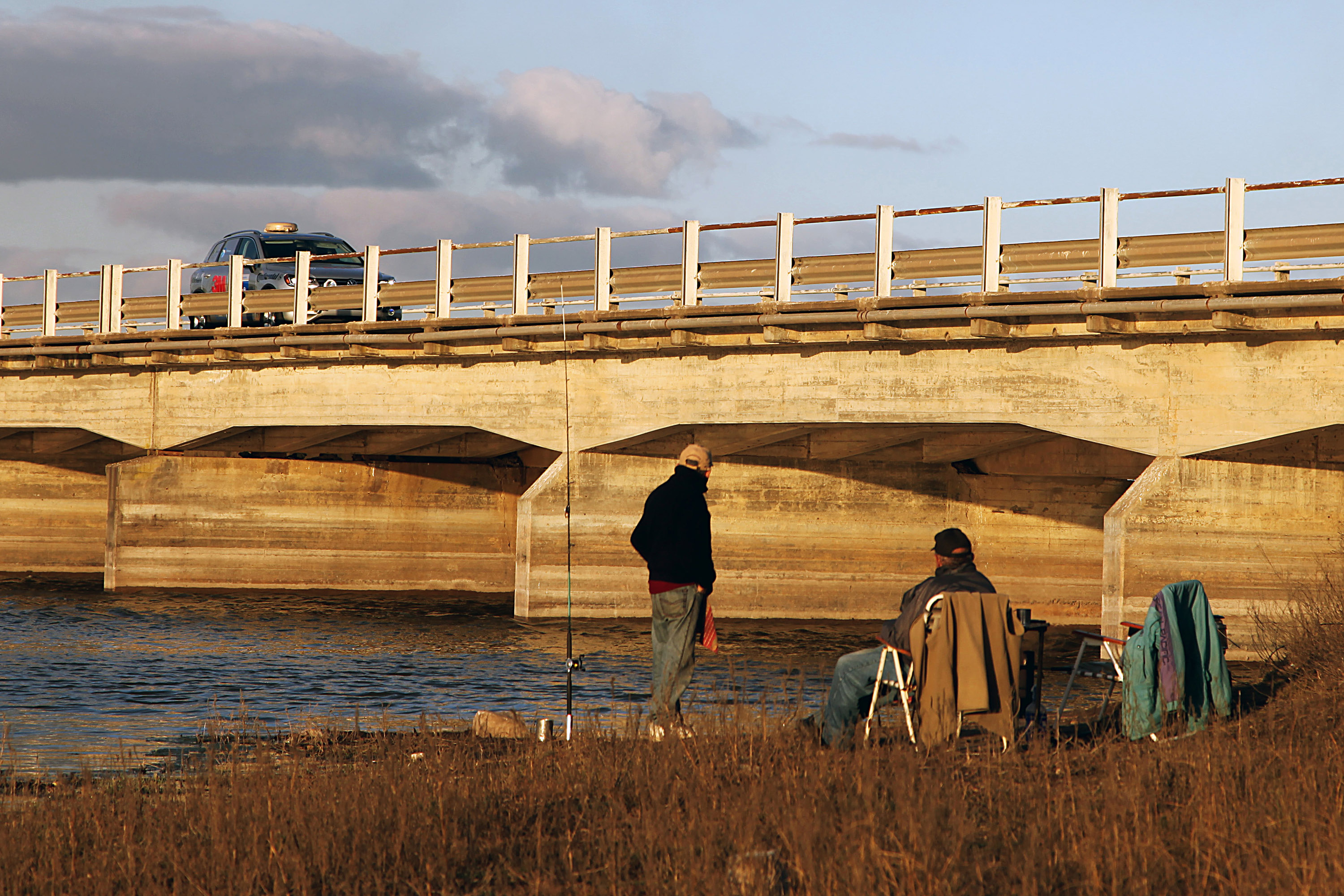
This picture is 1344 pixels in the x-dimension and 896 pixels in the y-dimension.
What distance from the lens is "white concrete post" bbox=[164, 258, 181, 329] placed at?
958 inches

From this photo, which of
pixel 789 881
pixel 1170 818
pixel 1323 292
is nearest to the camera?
pixel 789 881

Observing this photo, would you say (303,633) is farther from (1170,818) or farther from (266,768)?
(1170,818)

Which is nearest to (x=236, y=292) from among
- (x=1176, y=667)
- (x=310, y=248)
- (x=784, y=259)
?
(x=310, y=248)

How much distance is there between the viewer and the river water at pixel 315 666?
1109cm

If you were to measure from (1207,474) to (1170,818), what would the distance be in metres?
11.9

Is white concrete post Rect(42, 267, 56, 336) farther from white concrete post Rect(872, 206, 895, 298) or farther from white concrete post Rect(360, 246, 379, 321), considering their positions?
white concrete post Rect(872, 206, 895, 298)

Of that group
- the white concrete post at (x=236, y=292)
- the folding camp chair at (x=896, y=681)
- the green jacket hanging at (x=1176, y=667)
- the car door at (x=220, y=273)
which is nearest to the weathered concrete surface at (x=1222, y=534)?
the green jacket hanging at (x=1176, y=667)

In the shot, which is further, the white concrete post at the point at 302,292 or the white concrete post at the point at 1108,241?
the white concrete post at the point at 302,292

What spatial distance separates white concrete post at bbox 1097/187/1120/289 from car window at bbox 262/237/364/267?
47.0 feet

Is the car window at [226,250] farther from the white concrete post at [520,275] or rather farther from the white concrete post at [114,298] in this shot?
the white concrete post at [520,275]

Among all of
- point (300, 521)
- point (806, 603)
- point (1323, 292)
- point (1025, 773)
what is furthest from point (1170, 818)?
point (300, 521)

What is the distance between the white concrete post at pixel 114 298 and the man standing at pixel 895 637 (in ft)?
71.7

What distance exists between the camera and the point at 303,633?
19.4 meters

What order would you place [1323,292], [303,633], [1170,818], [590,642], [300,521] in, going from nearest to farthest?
[1170,818] → [1323,292] → [590,642] → [303,633] → [300,521]
